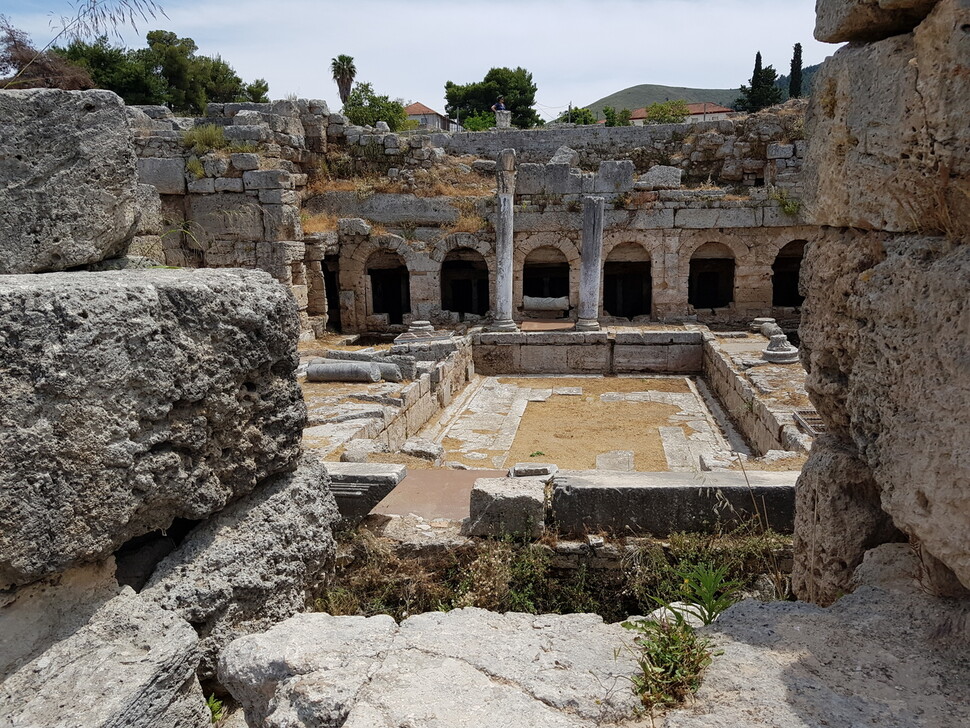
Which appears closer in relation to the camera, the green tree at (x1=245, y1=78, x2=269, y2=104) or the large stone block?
the large stone block

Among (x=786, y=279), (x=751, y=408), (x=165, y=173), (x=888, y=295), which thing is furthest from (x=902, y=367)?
(x=786, y=279)

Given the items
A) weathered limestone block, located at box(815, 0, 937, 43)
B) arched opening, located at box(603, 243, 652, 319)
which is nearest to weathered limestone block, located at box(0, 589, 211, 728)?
weathered limestone block, located at box(815, 0, 937, 43)

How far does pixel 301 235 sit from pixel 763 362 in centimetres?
1126

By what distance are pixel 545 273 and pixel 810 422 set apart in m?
14.2

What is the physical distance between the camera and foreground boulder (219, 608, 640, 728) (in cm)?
213

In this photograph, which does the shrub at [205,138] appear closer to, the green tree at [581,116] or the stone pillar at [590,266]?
the stone pillar at [590,266]

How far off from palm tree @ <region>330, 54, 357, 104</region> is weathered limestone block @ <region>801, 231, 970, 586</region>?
42.3m

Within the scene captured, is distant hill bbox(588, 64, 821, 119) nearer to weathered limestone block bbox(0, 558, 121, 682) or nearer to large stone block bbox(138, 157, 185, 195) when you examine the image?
large stone block bbox(138, 157, 185, 195)

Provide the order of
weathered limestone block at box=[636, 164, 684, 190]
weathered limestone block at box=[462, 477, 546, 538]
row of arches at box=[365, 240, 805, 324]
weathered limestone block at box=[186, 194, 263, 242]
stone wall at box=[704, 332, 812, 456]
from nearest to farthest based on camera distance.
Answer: weathered limestone block at box=[462, 477, 546, 538], stone wall at box=[704, 332, 812, 456], weathered limestone block at box=[186, 194, 263, 242], weathered limestone block at box=[636, 164, 684, 190], row of arches at box=[365, 240, 805, 324]

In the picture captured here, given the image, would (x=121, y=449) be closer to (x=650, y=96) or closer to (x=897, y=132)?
(x=897, y=132)

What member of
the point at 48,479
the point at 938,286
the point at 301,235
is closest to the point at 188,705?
the point at 48,479

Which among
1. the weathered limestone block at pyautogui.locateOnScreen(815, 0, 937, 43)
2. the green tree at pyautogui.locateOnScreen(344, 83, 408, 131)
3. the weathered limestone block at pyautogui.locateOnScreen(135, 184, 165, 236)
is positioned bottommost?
the weathered limestone block at pyautogui.locateOnScreen(135, 184, 165, 236)

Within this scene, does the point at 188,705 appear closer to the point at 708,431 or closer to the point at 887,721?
the point at 887,721

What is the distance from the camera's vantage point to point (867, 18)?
2.45 m
